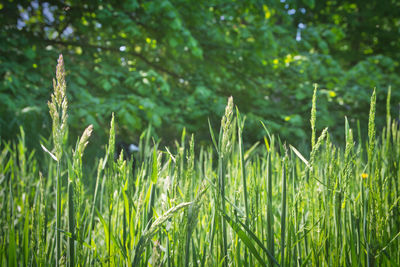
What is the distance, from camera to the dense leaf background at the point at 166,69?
338 cm

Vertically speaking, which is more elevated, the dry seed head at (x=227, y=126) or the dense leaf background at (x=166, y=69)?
the dense leaf background at (x=166, y=69)

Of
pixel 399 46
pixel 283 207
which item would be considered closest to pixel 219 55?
pixel 283 207

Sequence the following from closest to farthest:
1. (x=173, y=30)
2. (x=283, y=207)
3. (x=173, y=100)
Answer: (x=283, y=207) → (x=173, y=30) → (x=173, y=100)

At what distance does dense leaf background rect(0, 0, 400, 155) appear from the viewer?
3.38 metres

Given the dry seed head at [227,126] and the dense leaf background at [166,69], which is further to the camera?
the dense leaf background at [166,69]

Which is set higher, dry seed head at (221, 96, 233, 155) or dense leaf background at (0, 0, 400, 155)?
dense leaf background at (0, 0, 400, 155)

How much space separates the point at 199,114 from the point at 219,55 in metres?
1.31

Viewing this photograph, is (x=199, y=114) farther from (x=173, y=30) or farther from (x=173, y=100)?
(x=173, y=30)

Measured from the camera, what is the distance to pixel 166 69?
505 centimetres

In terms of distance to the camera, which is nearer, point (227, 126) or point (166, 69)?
point (227, 126)

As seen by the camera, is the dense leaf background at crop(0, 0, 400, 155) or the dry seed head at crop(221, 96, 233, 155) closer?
the dry seed head at crop(221, 96, 233, 155)

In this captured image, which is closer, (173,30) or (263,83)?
(173,30)

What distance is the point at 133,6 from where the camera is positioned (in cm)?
365

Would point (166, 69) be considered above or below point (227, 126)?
above
